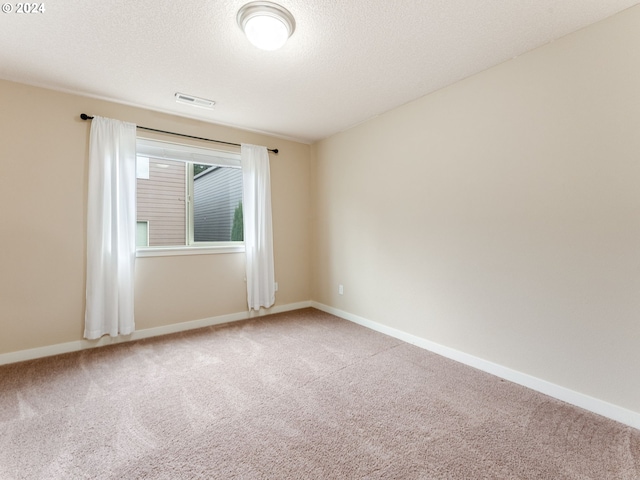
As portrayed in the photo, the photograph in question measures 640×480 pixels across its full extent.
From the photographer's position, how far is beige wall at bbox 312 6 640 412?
1835mm

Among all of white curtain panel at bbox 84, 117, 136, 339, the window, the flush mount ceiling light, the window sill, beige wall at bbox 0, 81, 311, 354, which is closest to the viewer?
the flush mount ceiling light

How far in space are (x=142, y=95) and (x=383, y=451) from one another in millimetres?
3547

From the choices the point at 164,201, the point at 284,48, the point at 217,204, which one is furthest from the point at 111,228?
the point at 284,48

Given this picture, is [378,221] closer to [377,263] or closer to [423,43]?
[377,263]

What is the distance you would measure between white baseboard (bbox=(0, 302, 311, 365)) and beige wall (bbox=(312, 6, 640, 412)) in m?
1.61

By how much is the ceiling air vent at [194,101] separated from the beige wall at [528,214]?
1.83m

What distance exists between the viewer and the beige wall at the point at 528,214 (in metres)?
1.83

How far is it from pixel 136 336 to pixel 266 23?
3.21m

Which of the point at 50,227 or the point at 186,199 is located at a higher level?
the point at 186,199

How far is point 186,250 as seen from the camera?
3543mm

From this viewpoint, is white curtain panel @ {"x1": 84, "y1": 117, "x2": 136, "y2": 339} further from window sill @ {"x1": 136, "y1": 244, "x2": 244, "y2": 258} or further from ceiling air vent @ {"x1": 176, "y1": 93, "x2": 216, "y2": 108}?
ceiling air vent @ {"x1": 176, "y1": 93, "x2": 216, "y2": 108}

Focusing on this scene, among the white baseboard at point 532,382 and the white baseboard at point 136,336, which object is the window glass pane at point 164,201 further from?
the white baseboard at point 532,382

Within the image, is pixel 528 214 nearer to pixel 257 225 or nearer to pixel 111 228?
pixel 257 225
